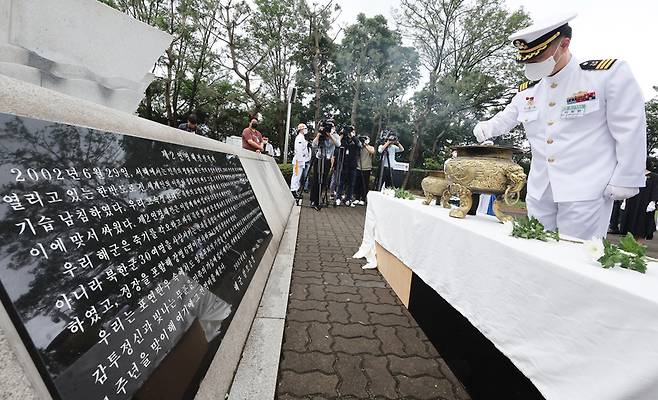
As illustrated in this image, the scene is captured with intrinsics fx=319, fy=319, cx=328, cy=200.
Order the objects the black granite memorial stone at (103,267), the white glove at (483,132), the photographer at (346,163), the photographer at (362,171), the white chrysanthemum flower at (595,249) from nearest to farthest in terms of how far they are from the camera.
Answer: the black granite memorial stone at (103,267)
the white chrysanthemum flower at (595,249)
the white glove at (483,132)
the photographer at (346,163)
the photographer at (362,171)

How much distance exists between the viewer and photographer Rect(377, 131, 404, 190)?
7.75 meters

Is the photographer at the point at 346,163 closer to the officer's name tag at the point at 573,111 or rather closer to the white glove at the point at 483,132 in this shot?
the white glove at the point at 483,132

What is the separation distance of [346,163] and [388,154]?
1099mm

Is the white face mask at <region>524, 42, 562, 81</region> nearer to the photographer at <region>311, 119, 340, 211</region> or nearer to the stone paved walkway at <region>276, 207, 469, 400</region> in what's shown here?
the stone paved walkway at <region>276, 207, 469, 400</region>

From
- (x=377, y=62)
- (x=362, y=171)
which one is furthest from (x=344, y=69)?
(x=362, y=171)

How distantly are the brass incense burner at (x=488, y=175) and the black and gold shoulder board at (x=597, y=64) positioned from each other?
2.02ft

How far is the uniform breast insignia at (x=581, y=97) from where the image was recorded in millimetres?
1729

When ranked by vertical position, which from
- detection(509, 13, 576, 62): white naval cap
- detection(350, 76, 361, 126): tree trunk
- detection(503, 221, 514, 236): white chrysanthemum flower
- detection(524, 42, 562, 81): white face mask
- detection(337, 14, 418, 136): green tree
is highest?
detection(337, 14, 418, 136): green tree

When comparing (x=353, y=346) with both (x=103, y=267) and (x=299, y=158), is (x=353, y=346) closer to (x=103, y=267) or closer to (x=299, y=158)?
(x=103, y=267)

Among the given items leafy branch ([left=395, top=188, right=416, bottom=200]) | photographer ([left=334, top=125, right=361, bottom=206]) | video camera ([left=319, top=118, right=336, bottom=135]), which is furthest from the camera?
photographer ([left=334, top=125, right=361, bottom=206])

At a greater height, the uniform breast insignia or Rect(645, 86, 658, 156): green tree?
Rect(645, 86, 658, 156): green tree

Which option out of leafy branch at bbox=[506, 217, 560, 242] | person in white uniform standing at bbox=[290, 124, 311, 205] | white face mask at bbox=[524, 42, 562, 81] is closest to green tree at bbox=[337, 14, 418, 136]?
person in white uniform standing at bbox=[290, 124, 311, 205]

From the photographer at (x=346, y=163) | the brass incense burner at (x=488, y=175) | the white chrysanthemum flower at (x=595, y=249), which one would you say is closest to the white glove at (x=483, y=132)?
the brass incense burner at (x=488, y=175)

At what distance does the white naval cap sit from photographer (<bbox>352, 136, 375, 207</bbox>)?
6384 mm
